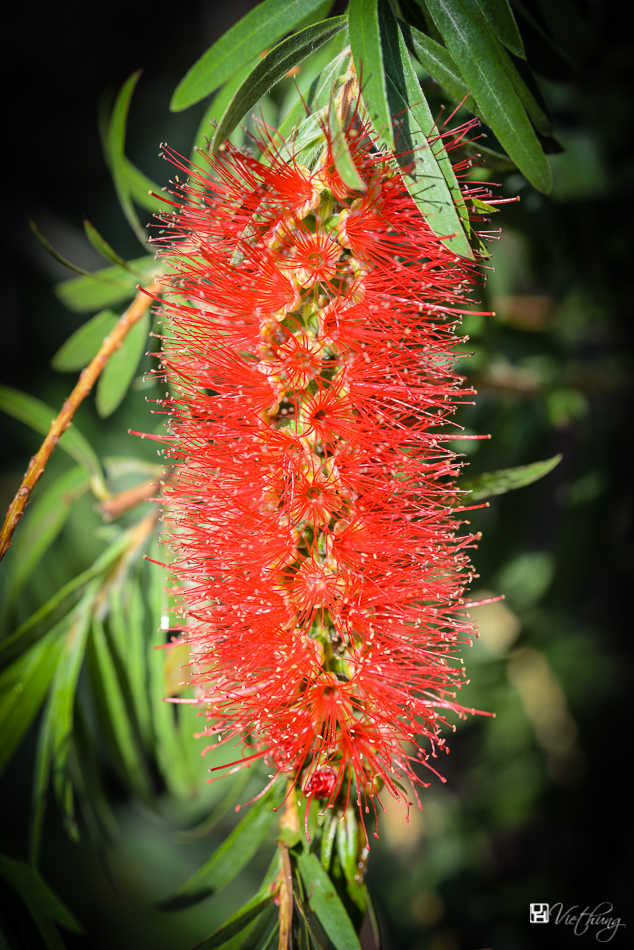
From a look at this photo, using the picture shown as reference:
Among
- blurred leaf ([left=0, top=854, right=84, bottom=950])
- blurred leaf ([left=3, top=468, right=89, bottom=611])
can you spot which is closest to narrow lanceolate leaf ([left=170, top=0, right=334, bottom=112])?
blurred leaf ([left=3, top=468, right=89, bottom=611])

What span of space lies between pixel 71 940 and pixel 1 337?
1735mm

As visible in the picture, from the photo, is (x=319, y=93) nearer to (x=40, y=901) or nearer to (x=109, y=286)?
(x=109, y=286)

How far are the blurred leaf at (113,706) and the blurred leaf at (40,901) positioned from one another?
0.21m

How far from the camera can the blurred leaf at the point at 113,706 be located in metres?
0.96

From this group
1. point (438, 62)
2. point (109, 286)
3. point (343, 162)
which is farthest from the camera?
point (109, 286)

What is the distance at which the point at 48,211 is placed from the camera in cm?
192

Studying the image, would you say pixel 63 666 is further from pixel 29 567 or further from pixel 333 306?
pixel 333 306

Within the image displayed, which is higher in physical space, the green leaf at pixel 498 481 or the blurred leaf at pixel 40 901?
the green leaf at pixel 498 481

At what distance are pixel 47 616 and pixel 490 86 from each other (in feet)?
2.98

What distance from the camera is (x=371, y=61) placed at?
554 mm

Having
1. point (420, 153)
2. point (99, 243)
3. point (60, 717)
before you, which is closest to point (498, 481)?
point (420, 153)

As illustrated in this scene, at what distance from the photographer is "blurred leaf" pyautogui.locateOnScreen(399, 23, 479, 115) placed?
624 mm
